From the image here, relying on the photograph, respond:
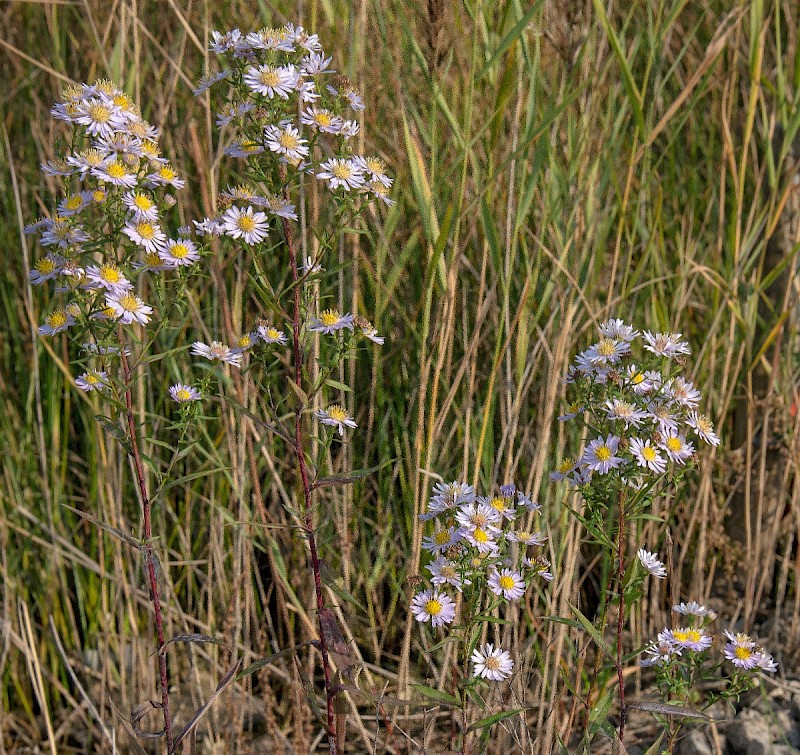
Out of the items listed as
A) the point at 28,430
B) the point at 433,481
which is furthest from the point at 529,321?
the point at 28,430

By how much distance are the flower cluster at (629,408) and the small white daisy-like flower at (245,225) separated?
1.60ft

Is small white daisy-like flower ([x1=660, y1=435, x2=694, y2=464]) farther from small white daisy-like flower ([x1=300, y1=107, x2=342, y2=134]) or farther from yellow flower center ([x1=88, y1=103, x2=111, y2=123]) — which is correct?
yellow flower center ([x1=88, y1=103, x2=111, y2=123])

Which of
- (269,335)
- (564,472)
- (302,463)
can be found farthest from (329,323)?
(564,472)

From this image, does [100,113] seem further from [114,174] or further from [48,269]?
[48,269]

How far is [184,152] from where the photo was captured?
7.19 feet

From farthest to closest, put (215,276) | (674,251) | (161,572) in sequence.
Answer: (674,251) → (161,572) → (215,276)

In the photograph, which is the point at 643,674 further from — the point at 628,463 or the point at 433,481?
the point at 628,463

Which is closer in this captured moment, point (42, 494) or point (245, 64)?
point (245, 64)

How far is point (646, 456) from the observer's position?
1267 millimetres

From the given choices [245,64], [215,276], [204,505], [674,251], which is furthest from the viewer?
[674,251]

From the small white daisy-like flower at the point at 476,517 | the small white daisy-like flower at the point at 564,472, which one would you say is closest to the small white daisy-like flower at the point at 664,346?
the small white daisy-like flower at the point at 564,472

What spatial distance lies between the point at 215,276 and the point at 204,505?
0.61m

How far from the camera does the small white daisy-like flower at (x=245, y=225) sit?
4.14 feet

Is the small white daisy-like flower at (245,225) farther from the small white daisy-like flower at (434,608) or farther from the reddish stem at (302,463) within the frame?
the small white daisy-like flower at (434,608)
